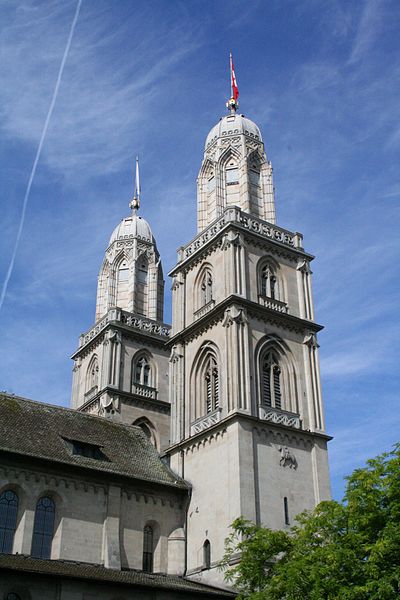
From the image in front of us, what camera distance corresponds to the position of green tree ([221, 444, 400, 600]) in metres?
25.3

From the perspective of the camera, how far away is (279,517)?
127ft

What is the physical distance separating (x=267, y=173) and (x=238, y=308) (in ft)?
40.2

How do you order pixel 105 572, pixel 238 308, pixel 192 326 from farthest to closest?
1. pixel 192 326
2. pixel 238 308
3. pixel 105 572

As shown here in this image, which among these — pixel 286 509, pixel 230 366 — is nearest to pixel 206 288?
pixel 230 366

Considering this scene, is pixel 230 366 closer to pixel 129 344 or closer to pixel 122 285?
pixel 129 344

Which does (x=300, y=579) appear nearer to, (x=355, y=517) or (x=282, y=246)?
(x=355, y=517)

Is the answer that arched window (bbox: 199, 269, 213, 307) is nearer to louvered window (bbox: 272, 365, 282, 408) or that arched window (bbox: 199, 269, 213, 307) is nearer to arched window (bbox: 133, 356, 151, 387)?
louvered window (bbox: 272, 365, 282, 408)

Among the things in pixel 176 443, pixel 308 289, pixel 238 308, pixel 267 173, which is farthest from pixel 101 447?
pixel 267 173

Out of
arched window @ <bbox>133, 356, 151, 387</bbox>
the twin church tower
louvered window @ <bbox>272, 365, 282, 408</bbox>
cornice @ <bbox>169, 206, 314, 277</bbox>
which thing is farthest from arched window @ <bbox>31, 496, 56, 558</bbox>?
arched window @ <bbox>133, 356, 151, 387</bbox>

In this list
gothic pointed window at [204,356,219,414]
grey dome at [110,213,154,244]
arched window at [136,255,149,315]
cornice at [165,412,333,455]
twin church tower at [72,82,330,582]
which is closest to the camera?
twin church tower at [72,82,330,582]

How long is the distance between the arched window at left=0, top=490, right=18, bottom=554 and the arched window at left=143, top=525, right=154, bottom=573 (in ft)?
23.8

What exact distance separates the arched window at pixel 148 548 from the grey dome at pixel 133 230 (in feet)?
99.9

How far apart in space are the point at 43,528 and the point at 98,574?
4229 millimetres

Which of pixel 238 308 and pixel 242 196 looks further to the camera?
pixel 242 196
